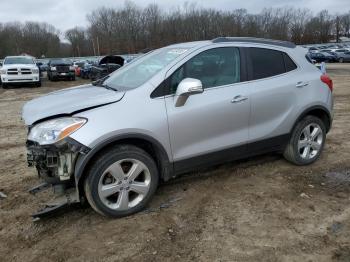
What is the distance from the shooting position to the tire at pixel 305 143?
5078 millimetres

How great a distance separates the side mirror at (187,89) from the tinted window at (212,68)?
14cm

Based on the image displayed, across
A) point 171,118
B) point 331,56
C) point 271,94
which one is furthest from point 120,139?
point 331,56

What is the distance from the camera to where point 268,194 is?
4.38m

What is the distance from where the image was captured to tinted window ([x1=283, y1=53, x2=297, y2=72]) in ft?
16.2

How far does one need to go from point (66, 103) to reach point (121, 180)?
974mm

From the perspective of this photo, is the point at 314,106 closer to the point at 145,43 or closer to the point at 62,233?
the point at 62,233

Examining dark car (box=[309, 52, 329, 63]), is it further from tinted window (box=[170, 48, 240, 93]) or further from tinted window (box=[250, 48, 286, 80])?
tinted window (box=[170, 48, 240, 93])

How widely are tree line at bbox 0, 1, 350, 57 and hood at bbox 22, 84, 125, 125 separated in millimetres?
86147

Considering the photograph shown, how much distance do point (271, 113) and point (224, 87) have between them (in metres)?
0.81

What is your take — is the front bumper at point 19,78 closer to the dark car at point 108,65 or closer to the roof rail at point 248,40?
the dark car at point 108,65

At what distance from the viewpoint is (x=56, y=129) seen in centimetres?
353

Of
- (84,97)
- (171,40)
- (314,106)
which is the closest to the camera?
(84,97)

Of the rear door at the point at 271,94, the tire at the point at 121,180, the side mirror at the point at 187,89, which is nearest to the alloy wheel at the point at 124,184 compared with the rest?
the tire at the point at 121,180

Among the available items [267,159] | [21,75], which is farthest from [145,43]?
[267,159]
